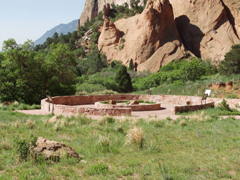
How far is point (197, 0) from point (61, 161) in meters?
60.4

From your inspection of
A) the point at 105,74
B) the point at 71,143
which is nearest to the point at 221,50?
the point at 105,74

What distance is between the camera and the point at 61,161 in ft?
19.5

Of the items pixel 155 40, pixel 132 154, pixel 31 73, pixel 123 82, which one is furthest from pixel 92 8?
pixel 132 154

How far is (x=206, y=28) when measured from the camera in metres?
56.0

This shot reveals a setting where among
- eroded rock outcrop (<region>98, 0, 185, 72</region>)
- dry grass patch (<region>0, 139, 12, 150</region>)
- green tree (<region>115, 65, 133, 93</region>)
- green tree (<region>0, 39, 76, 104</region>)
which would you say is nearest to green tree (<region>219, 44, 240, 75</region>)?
green tree (<region>115, 65, 133, 93</region>)

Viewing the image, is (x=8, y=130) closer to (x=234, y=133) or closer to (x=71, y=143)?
(x=71, y=143)

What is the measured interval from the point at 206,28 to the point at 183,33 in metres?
6.43

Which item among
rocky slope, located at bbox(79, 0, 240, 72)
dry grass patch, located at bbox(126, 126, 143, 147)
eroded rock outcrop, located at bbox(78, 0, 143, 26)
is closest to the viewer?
dry grass patch, located at bbox(126, 126, 143, 147)

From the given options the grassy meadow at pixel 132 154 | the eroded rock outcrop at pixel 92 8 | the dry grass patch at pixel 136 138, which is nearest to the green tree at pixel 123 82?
the grassy meadow at pixel 132 154

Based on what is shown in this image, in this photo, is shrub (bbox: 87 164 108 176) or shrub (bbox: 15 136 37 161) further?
shrub (bbox: 15 136 37 161)

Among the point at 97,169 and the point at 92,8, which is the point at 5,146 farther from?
the point at 92,8

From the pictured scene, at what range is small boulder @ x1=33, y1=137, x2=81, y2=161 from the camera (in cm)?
600

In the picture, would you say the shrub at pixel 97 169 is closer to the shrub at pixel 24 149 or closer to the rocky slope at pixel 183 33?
the shrub at pixel 24 149

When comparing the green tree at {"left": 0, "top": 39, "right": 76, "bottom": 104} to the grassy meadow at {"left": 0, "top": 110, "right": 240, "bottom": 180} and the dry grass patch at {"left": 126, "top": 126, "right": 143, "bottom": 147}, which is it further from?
the dry grass patch at {"left": 126, "top": 126, "right": 143, "bottom": 147}
